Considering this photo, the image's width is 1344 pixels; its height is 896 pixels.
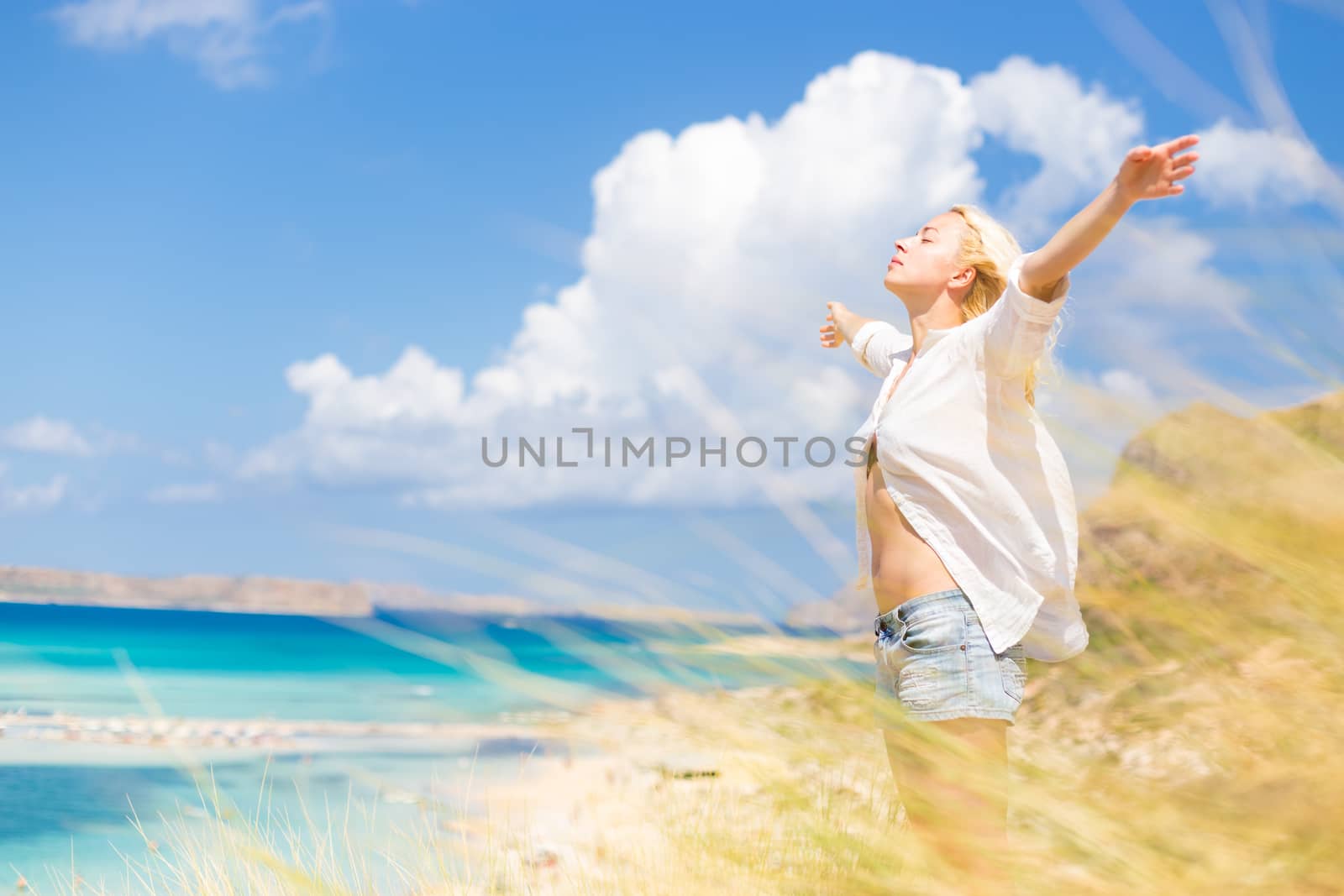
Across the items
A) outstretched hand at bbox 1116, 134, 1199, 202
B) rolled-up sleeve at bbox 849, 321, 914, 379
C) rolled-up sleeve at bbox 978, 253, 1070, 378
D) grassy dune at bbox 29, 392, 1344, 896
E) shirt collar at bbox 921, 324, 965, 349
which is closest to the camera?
grassy dune at bbox 29, 392, 1344, 896

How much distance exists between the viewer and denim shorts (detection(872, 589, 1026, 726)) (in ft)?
6.18

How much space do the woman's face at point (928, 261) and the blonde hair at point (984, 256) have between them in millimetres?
22

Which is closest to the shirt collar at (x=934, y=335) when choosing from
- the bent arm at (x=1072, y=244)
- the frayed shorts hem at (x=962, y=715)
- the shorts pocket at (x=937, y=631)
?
the bent arm at (x=1072, y=244)

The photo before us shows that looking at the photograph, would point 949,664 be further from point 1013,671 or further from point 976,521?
point 976,521

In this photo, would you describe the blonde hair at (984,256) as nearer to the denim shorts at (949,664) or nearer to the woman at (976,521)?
the woman at (976,521)

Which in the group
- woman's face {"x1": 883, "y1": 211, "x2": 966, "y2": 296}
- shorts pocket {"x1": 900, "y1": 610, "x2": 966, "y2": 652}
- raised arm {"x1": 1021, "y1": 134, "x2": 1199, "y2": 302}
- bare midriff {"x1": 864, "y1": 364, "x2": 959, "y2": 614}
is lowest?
shorts pocket {"x1": 900, "y1": 610, "x2": 966, "y2": 652}

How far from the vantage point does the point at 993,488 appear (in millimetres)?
1982

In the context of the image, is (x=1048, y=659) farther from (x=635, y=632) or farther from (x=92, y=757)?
(x=92, y=757)

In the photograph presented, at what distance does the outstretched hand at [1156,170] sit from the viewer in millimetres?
1519

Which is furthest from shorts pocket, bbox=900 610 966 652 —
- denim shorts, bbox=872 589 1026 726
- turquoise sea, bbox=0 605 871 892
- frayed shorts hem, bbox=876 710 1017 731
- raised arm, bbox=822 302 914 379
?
raised arm, bbox=822 302 914 379

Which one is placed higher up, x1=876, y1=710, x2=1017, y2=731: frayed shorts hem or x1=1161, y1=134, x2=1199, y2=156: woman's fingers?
x1=1161, y1=134, x2=1199, y2=156: woman's fingers

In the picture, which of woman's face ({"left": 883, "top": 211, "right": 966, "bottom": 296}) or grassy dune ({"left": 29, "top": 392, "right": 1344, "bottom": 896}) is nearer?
grassy dune ({"left": 29, "top": 392, "right": 1344, "bottom": 896})

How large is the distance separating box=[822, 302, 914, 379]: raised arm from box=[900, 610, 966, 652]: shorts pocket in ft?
3.43

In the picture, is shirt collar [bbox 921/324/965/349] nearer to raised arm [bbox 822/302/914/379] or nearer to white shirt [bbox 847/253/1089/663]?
white shirt [bbox 847/253/1089/663]
